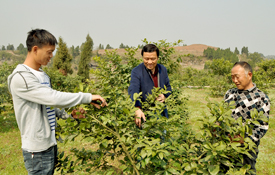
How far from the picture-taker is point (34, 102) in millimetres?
1487

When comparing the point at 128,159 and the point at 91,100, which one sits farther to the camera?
the point at 128,159

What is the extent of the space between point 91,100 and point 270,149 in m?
5.70

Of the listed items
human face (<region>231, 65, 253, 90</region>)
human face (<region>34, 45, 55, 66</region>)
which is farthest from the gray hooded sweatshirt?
human face (<region>231, 65, 253, 90</region>)

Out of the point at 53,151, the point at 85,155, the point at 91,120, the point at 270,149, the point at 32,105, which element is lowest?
the point at 270,149

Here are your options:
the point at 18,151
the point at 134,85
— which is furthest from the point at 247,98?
the point at 18,151

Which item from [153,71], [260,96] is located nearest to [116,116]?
[153,71]

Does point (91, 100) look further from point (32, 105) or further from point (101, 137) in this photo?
point (32, 105)

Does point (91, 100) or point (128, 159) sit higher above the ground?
point (91, 100)

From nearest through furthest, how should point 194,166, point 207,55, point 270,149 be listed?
1. point 194,166
2. point 270,149
3. point 207,55

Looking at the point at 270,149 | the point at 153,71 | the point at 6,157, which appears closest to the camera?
the point at 153,71

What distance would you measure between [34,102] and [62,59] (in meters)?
19.3

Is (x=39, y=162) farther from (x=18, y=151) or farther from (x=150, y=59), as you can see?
(x=18, y=151)

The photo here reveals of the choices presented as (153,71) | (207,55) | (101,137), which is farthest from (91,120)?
(207,55)

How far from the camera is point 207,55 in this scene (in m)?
88.1
